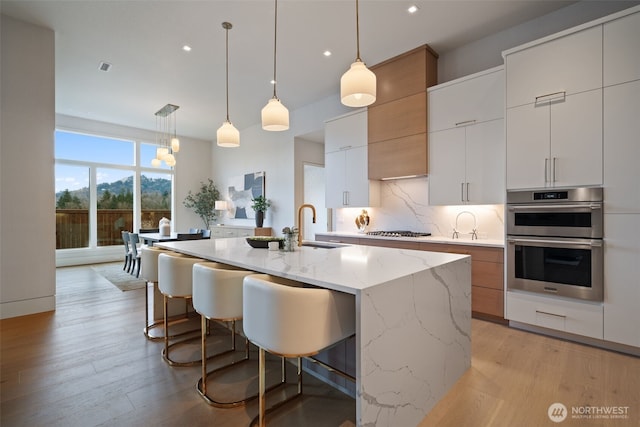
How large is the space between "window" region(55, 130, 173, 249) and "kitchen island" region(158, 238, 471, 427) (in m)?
6.44

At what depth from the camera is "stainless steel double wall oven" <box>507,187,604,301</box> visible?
95.3 inches

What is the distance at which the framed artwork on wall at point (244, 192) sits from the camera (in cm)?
689

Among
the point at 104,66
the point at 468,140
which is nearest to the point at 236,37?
the point at 104,66

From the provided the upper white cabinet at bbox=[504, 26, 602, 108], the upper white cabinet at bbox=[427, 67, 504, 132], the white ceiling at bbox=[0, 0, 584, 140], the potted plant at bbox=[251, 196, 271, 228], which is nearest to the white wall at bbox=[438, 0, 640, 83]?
the white ceiling at bbox=[0, 0, 584, 140]

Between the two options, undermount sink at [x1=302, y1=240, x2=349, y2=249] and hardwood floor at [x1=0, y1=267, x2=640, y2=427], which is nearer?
hardwood floor at [x1=0, y1=267, x2=640, y2=427]

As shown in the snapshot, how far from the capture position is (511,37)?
331 cm

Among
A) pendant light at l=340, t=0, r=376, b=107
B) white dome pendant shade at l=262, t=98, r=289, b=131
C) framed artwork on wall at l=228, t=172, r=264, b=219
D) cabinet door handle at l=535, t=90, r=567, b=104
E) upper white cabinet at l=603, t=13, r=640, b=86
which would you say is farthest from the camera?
framed artwork on wall at l=228, t=172, r=264, b=219

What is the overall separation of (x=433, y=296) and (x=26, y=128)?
14.9ft

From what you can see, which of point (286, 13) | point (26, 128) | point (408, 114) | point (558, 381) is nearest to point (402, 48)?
point (408, 114)

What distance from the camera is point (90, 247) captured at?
22.1 feet

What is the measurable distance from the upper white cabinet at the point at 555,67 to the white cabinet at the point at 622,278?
116cm

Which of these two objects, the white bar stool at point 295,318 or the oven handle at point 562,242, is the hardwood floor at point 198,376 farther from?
the oven handle at point 562,242

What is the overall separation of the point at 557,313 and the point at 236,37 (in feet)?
14.4

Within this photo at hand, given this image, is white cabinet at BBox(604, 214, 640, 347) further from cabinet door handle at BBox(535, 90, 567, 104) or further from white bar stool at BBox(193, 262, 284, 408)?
white bar stool at BBox(193, 262, 284, 408)
